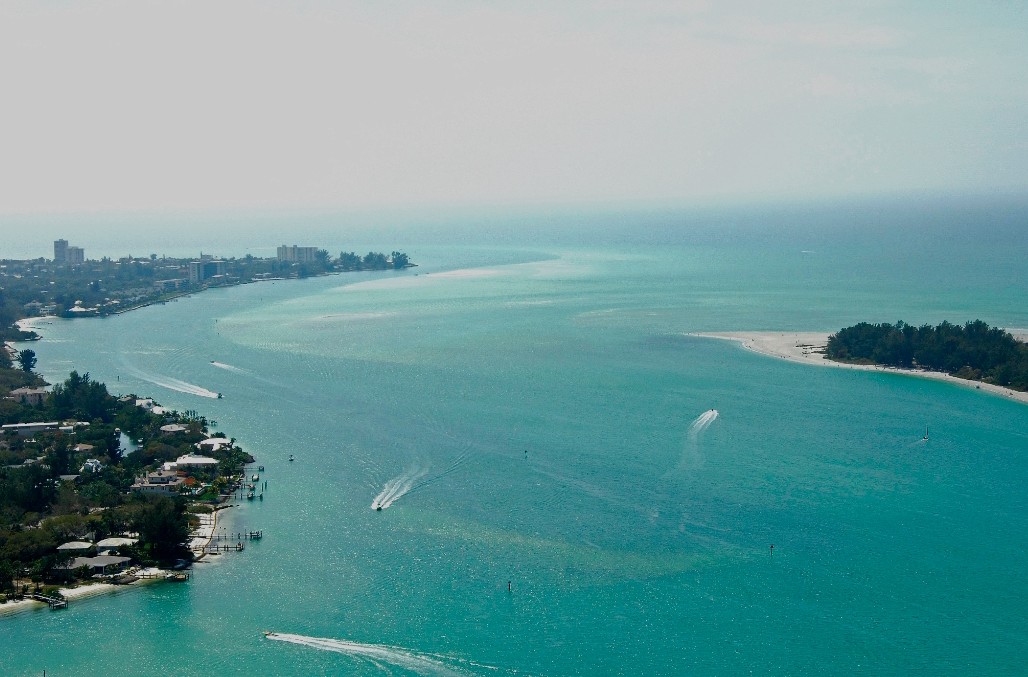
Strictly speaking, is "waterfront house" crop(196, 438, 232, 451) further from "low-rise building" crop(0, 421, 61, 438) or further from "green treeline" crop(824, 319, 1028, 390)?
"green treeline" crop(824, 319, 1028, 390)

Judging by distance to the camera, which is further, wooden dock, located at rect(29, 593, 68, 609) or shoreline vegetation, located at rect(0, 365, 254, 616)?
shoreline vegetation, located at rect(0, 365, 254, 616)

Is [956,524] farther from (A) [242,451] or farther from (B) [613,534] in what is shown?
(A) [242,451]

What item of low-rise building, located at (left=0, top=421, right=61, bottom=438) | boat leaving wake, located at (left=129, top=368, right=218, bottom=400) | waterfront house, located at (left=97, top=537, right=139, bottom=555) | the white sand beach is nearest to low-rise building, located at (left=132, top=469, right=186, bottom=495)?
waterfront house, located at (left=97, top=537, right=139, bottom=555)

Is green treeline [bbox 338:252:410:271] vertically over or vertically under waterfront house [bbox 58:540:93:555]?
over

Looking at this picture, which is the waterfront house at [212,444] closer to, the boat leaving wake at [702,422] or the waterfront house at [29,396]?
the waterfront house at [29,396]

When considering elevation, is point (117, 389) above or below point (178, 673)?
above

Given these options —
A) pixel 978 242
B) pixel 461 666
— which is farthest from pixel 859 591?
pixel 978 242

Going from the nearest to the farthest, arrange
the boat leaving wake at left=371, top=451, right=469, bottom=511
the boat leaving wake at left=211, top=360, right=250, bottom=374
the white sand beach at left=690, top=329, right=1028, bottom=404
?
the boat leaving wake at left=371, top=451, right=469, bottom=511, the white sand beach at left=690, top=329, right=1028, bottom=404, the boat leaving wake at left=211, top=360, right=250, bottom=374
